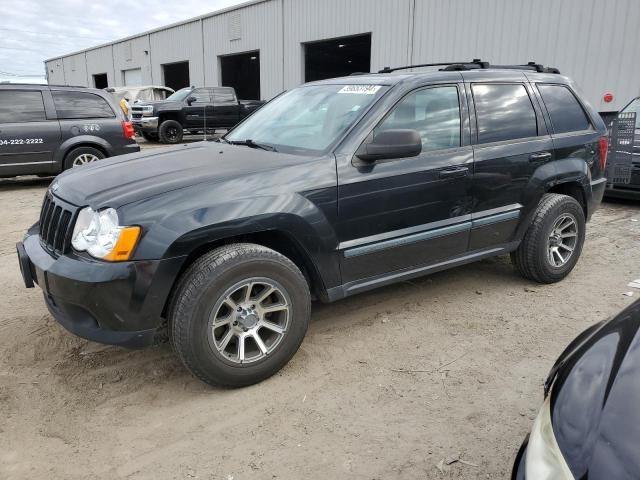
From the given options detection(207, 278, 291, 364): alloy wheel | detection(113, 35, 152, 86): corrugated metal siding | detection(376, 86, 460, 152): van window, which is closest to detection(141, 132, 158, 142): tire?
detection(376, 86, 460, 152): van window

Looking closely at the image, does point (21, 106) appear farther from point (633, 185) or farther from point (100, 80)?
point (100, 80)

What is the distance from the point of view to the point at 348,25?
1791 cm

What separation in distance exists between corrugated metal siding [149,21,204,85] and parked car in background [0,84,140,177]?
59.9 ft

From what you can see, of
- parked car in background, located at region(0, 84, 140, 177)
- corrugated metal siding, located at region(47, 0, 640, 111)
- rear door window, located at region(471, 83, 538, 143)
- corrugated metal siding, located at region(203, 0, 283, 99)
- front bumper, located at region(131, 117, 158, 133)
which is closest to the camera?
rear door window, located at region(471, 83, 538, 143)

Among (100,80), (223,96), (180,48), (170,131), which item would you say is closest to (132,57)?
(180,48)

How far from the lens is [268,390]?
295 cm

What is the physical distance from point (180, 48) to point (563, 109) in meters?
26.7

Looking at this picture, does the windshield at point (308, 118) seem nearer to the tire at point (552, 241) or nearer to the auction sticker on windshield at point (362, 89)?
the auction sticker on windshield at point (362, 89)

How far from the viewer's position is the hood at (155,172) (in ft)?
9.20

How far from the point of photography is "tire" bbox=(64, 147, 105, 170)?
8969 mm

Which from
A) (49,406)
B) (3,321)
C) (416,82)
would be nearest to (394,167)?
(416,82)

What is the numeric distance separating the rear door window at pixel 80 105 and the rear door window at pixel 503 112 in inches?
297

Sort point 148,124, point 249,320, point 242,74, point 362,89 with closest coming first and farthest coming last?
point 249,320
point 362,89
point 148,124
point 242,74

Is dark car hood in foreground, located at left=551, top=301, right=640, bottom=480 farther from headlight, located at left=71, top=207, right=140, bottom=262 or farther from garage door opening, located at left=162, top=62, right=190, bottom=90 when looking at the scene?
garage door opening, located at left=162, top=62, right=190, bottom=90
